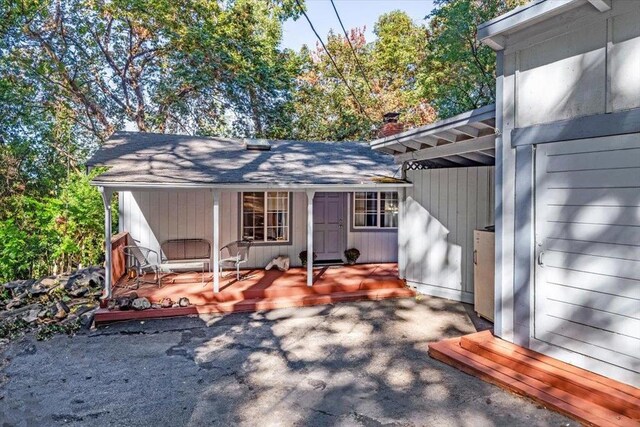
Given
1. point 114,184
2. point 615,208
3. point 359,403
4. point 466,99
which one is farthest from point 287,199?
point 466,99

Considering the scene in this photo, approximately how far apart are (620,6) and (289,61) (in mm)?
15358

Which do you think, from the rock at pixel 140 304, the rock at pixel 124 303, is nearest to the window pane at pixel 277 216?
the rock at pixel 140 304

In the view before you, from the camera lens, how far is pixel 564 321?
3.52 meters

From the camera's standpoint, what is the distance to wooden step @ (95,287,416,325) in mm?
5720

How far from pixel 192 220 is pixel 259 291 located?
8.50ft

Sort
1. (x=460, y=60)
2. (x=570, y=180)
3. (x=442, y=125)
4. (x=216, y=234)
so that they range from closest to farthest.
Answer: (x=570, y=180) < (x=442, y=125) < (x=216, y=234) < (x=460, y=60)

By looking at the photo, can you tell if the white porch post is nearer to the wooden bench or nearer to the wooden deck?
the wooden deck

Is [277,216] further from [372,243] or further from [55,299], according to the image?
[55,299]

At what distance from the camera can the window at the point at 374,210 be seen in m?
9.08

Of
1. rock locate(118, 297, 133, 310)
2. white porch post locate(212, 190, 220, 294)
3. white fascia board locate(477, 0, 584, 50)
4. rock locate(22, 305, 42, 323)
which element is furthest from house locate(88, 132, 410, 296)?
white fascia board locate(477, 0, 584, 50)

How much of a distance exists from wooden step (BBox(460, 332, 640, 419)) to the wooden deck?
2.87m

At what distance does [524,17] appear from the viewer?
3.48 m

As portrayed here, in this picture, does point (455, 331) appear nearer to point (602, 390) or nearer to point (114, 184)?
point (602, 390)

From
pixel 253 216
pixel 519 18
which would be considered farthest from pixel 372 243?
pixel 519 18
